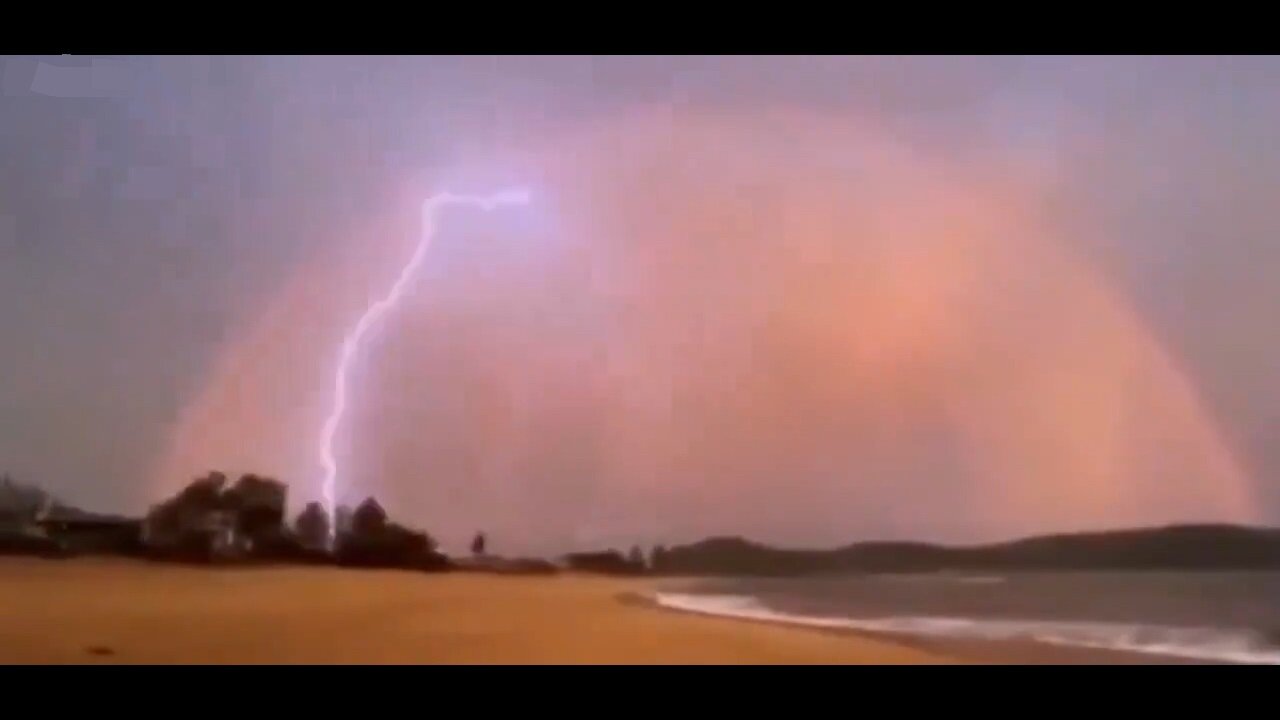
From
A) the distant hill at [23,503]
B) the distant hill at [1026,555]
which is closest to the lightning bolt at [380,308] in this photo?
the distant hill at [23,503]

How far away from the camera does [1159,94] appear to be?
1458mm

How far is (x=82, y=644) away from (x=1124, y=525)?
1.39m

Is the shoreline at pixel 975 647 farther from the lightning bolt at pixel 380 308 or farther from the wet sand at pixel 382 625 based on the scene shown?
the lightning bolt at pixel 380 308

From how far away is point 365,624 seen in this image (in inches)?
55.6

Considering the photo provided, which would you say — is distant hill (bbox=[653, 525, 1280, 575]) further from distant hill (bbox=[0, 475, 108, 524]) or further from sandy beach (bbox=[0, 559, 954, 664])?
distant hill (bbox=[0, 475, 108, 524])

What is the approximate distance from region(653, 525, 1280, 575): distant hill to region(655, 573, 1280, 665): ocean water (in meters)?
0.01

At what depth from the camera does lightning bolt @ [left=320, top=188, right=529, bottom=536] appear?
1.43m

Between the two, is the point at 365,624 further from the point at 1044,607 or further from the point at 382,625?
the point at 1044,607

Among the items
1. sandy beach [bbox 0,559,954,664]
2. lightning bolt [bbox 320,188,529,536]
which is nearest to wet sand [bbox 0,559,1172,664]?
sandy beach [bbox 0,559,954,664]

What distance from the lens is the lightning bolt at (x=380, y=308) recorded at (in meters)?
1.43

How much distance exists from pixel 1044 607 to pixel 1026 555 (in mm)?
73

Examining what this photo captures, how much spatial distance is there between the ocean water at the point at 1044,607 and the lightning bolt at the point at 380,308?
485 millimetres
